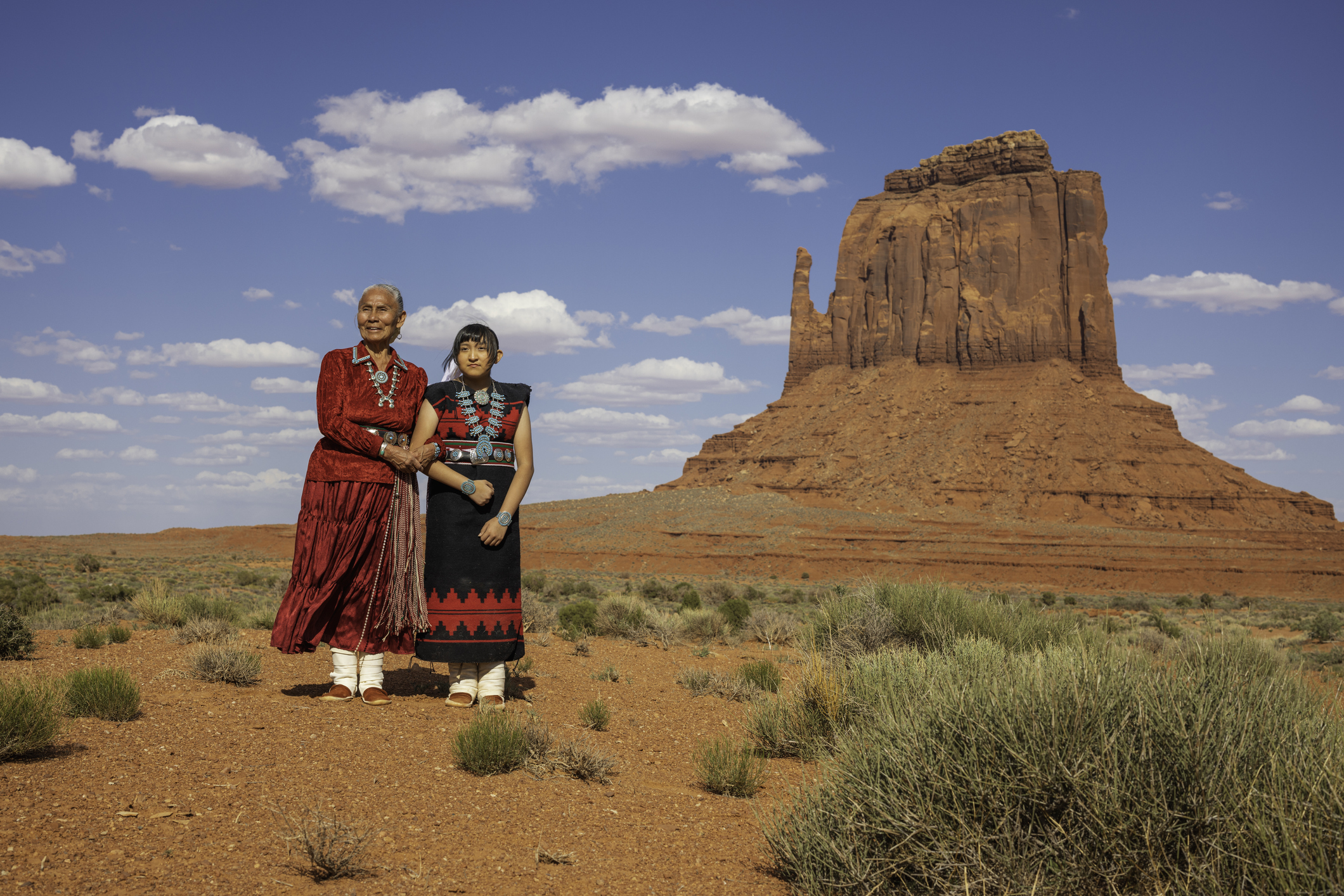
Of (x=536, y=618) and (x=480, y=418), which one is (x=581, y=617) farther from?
(x=480, y=418)

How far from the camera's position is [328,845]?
3.47m

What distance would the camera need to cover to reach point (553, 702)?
689 cm

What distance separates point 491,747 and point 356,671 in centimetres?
191

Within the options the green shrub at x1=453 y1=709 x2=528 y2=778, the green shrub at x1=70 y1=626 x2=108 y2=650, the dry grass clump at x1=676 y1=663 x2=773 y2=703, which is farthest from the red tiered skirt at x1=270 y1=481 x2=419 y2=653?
the green shrub at x1=70 y1=626 x2=108 y2=650

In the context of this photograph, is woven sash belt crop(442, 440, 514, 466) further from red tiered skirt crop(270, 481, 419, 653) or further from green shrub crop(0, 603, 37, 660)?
green shrub crop(0, 603, 37, 660)

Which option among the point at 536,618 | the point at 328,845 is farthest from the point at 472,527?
the point at 536,618

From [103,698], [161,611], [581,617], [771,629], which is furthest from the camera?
[771,629]

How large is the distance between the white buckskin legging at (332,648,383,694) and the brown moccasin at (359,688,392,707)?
0.15 ft

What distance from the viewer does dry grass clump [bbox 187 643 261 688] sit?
6.50 metres

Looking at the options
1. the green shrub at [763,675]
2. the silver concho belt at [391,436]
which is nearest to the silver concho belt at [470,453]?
the silver concho belt at [391,436]

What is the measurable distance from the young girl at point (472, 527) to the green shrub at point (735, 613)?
847cm

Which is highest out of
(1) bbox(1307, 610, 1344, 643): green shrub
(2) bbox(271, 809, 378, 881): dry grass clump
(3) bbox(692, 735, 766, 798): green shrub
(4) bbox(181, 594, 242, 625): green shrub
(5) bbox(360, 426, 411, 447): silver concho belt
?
(5) bbox(360, 426, 411, 447): silver concho belt

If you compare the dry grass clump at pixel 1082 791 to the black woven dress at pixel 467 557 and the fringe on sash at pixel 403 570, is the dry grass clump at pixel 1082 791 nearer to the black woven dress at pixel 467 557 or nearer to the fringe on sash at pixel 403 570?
the black woven dress at pixel 467 557

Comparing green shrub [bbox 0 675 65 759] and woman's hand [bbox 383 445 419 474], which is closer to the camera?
green shrub [bbox 0 675 65 759]
